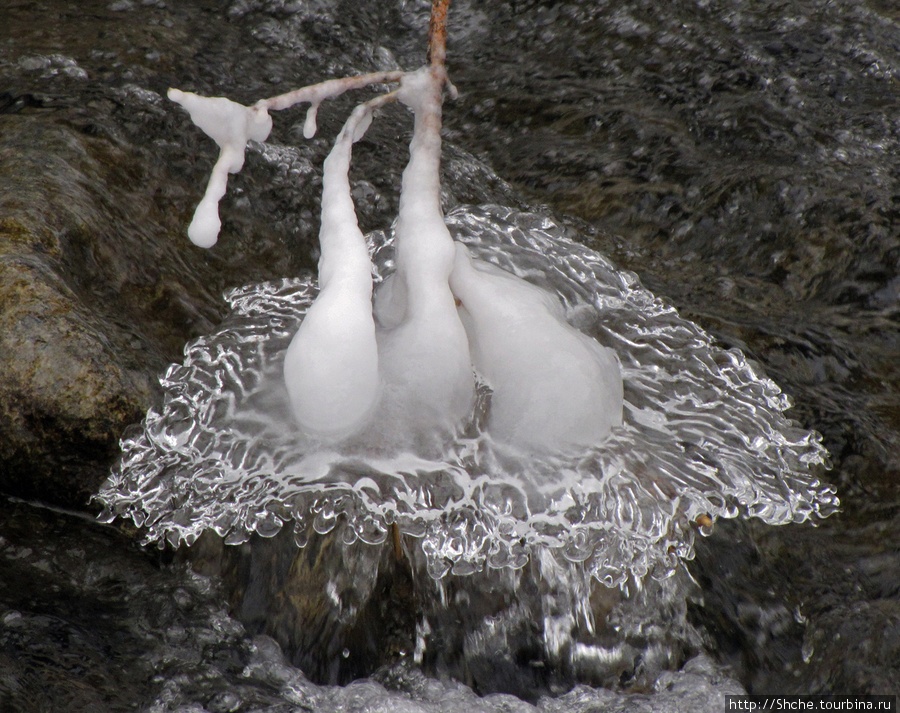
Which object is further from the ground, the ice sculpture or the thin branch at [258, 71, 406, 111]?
the thin branch at [258, 71, 406, 111]

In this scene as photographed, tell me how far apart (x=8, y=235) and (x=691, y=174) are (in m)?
1.75

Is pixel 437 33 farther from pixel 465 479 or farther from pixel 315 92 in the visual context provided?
pixel 465 479

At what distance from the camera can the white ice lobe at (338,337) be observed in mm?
1234

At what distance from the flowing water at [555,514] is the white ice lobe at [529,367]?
0.20 ft

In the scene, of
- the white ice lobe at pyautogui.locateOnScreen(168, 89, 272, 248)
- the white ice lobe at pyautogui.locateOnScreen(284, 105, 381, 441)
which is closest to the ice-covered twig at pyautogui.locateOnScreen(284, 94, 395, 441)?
the white ice lobe at pyautogui.locateOnScreen(284, 105, 381, 441)

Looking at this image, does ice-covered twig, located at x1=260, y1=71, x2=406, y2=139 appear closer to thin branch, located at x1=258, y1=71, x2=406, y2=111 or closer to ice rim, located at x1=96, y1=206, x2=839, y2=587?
thin branch, located at x1=258, y1=71, x2=406, y2=111

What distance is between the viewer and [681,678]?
135 cm

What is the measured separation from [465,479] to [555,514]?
158 millimetres

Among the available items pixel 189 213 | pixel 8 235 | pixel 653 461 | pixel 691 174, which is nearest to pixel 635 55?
pixel 691 174

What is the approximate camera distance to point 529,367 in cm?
135

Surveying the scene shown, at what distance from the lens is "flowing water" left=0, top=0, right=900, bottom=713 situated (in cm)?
133

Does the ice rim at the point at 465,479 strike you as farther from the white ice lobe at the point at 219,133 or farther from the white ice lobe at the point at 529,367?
the white ice lobe at the point at 219,133

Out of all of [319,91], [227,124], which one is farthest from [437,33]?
[227,124]

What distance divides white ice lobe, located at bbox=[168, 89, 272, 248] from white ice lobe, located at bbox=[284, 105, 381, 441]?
14 centimetres
